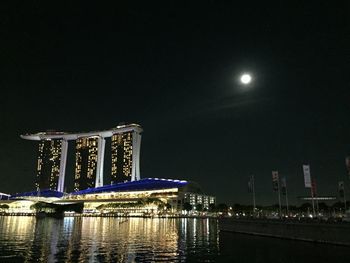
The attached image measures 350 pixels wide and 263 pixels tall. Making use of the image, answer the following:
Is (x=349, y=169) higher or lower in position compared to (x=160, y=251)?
higher

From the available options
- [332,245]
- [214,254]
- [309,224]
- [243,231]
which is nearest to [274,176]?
[243,231]

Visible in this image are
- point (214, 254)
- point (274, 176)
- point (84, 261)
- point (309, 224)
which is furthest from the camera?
point (274, 176)

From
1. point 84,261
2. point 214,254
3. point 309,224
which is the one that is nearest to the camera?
point 84,261

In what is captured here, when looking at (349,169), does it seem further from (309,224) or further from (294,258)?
(294,258)

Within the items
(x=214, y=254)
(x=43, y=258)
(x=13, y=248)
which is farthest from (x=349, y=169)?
(x=13, y=248)

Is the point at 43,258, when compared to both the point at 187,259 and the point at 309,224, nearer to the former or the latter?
the point at 187,259

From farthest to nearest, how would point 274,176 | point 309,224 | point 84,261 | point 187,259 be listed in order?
point 274,176
point 309,224
point 187,259
point 84,261

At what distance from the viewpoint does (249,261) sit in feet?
114

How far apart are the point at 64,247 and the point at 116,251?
7.96 m

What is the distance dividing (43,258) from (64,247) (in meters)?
9.44

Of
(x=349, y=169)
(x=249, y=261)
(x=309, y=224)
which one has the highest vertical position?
(x=349, y=169)

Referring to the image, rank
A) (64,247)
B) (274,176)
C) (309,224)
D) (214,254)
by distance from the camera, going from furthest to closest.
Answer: (274,176), (309,224), (64,247), (214,254)

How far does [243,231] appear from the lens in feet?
235

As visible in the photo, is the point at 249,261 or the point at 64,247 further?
the point at 64,247
